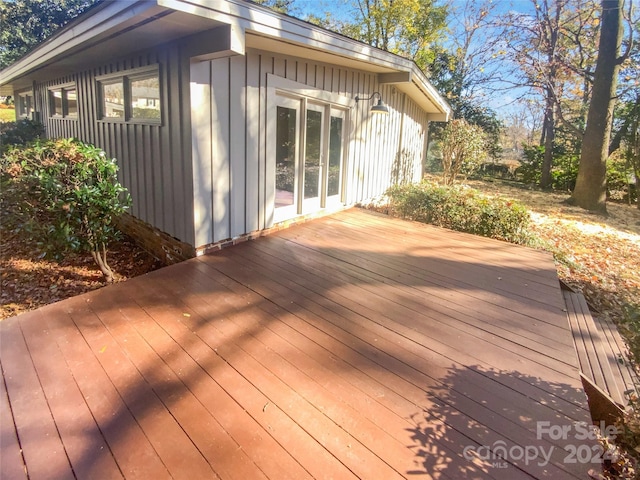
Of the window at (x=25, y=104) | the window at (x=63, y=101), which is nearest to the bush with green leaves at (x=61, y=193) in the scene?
the window at (x=63, y=101)

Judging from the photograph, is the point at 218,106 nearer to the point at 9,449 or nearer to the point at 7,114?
the point at 9,449

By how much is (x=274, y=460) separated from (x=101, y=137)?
6.10m

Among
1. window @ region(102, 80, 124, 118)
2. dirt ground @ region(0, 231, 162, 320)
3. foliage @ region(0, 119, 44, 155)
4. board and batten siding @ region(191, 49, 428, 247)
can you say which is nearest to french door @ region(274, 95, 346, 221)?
board and batten siding @ region(191, 49, 428, 247)

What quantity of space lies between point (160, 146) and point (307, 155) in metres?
2.15

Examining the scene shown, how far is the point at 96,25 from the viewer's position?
11.4 ft

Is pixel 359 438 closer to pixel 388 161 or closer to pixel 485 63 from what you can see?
pixel 388 161

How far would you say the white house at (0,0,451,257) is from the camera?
3547 millimetres

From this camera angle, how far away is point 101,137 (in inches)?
236

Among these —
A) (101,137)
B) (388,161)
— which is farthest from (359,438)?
(388,161)

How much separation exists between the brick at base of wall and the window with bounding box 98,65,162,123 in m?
1.44

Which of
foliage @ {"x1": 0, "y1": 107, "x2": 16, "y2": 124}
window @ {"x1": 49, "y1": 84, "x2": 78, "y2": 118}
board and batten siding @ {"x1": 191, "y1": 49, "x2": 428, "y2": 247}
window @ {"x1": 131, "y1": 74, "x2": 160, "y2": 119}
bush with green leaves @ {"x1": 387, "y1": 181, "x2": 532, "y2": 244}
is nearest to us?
board and batten siding @ {"x1": 191, "y1": 49, "x2": 428, "y2": 247}

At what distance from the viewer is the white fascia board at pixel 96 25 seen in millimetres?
2891

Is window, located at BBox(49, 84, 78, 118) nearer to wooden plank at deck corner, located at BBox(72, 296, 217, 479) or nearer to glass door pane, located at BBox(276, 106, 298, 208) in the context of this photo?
glass door pane, located at BBox(276, 106, 298, 208)

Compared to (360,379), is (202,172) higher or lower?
higher
